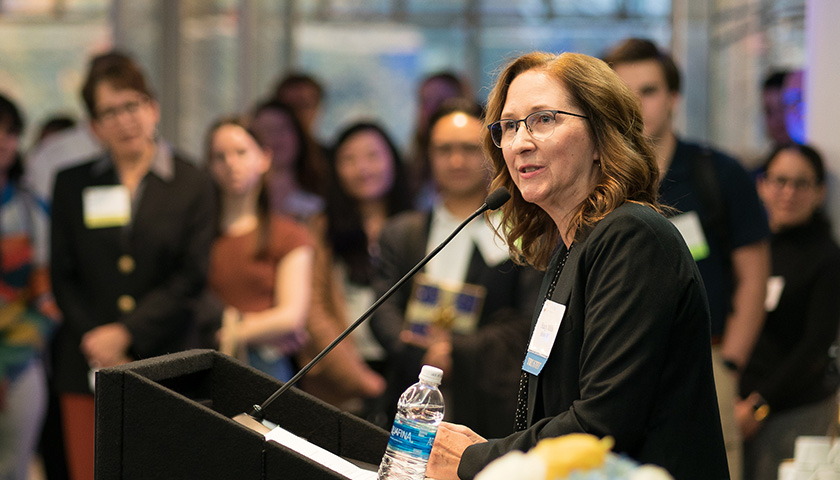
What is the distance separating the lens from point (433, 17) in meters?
7.41

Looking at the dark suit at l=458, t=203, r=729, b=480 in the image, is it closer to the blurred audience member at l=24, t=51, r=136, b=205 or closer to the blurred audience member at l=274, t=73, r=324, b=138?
the blurred audience member at l=274, t=73, r=324, b=138

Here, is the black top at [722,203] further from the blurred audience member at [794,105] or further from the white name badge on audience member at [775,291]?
the blurred audience member at [794,105]

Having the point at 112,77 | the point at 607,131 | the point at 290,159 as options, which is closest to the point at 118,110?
the point at 112,77

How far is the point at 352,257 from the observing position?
4336 mm

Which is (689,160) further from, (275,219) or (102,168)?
(102,168)

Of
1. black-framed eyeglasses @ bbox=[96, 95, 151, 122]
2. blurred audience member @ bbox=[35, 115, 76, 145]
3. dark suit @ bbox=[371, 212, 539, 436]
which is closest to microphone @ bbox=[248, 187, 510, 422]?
dark suit @ bbox=[371, 212, 539, 436]

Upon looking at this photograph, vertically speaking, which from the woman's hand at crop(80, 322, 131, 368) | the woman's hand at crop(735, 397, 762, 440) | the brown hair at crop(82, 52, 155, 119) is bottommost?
the woman's hand at crop(735, 397, 762, 440)

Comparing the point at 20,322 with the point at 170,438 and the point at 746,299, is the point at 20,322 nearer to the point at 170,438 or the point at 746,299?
the point at 170,438

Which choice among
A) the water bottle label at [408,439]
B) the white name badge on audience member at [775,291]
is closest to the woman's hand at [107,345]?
the water bottle label at [408,439]

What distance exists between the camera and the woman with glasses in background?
1.39 metres

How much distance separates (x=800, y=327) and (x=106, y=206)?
2.73 meters

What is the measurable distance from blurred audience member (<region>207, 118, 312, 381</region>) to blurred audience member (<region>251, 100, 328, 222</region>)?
424 millimetres

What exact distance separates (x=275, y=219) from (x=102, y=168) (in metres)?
0.73

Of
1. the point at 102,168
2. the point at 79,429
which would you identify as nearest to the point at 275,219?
the point at 102,168
